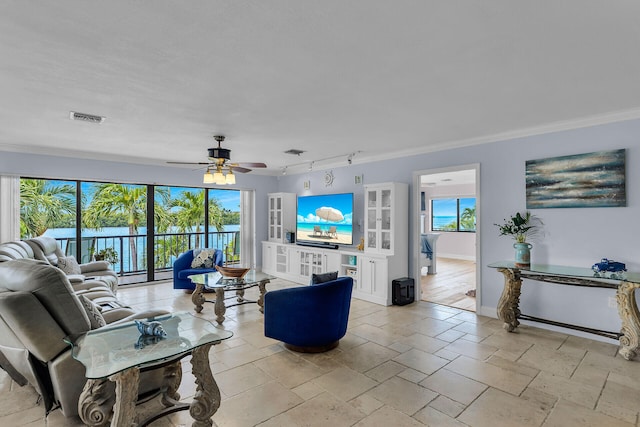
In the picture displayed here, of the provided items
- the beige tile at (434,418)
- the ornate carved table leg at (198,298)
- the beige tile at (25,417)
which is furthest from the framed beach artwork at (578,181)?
the beige tile at (25,417)

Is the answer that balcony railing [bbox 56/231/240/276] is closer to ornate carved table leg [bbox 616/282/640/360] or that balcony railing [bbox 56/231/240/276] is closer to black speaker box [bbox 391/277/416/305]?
black speaker box [bbox 391/277/416/305]

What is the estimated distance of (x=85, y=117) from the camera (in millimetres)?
3410

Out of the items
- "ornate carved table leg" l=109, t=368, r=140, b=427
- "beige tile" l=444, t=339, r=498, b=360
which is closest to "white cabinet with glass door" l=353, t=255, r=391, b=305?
"beige tile" l=444, t=339, r=498, b=360

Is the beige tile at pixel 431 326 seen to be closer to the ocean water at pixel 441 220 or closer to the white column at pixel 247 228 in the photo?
the white column at pixel 247 228

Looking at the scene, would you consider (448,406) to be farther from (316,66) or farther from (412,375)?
(316,66)

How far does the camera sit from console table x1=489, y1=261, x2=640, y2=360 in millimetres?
3047

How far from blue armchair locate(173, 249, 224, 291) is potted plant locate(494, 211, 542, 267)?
175 inches

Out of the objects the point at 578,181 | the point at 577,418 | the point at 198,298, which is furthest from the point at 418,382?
the point at 198,298

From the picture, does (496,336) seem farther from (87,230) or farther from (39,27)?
(87,230)

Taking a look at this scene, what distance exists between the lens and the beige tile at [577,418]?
2.16 m

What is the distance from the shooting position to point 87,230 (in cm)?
659

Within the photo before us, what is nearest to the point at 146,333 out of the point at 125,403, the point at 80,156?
the point at 125,403

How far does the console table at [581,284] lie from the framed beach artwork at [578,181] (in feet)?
2.40

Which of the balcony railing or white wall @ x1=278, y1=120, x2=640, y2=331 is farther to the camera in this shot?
the balcony railing
